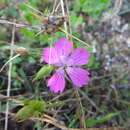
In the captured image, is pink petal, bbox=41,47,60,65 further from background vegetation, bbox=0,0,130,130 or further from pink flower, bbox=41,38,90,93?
background vegetation, bbox=0,0,130,130

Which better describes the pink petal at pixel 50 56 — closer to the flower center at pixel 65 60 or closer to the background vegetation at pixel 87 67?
the flower center at pixel 65 60

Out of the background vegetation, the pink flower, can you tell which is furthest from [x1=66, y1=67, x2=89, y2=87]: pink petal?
the background vegetation

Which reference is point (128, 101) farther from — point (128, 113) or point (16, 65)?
point (16, 65)

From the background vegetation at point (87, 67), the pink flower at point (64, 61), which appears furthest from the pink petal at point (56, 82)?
the background vegetation at point (87, 67)

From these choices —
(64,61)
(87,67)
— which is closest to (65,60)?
(64,61)

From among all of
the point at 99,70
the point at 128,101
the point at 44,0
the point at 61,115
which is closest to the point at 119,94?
the point at 128,101

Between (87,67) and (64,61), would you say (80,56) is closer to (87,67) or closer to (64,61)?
(64,61)
